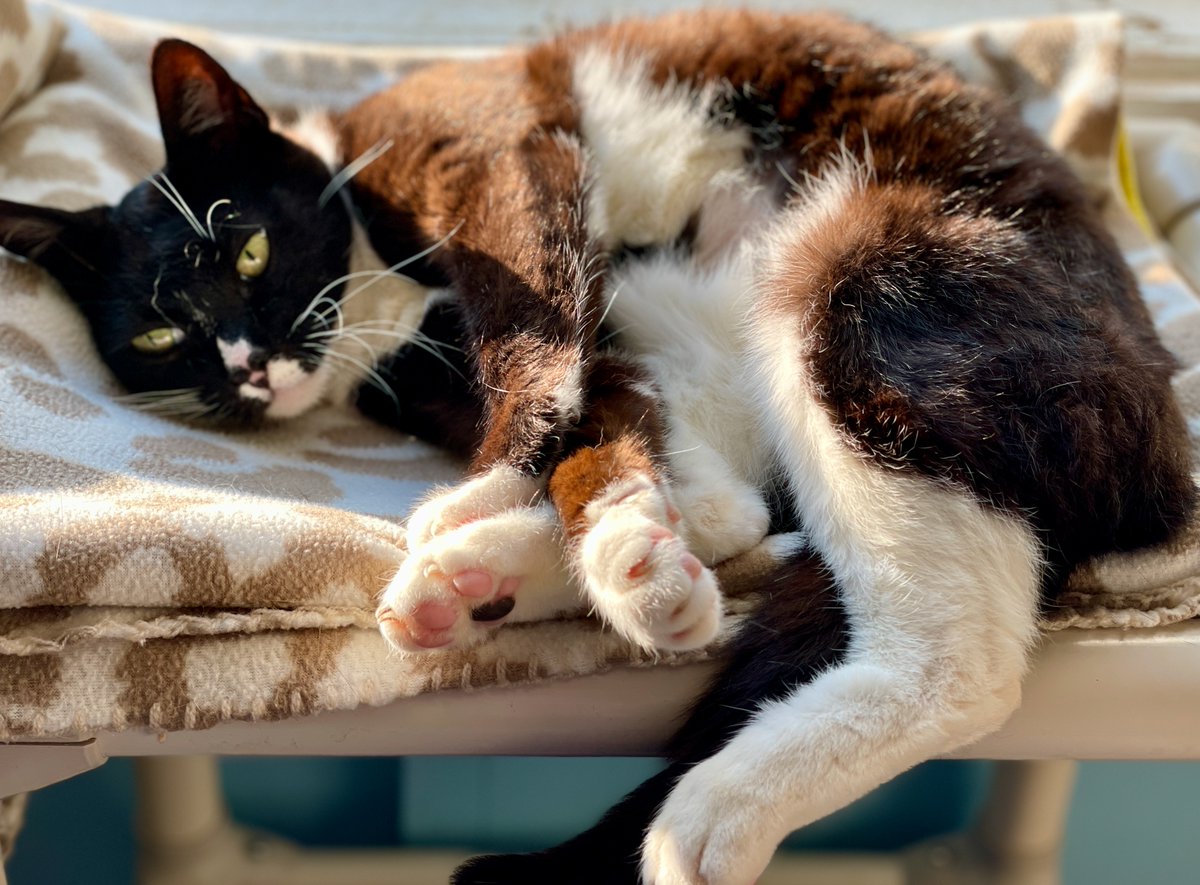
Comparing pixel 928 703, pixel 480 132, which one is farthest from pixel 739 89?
pixel 928 703

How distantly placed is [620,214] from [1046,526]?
0.65 meters

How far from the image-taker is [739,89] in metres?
1.27

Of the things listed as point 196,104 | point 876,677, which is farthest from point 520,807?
point 196,104

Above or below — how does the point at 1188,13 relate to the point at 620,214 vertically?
above

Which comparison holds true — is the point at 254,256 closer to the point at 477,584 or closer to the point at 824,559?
the point at 477,584

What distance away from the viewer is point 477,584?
837 mm

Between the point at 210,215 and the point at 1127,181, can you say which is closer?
the point at 210,215

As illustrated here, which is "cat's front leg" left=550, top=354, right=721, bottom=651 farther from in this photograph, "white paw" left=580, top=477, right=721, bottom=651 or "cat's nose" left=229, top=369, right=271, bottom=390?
"cat's nose" left=229, top=369, right=271, bottom=390

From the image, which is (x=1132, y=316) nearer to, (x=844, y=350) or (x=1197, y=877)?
(x=844, y=350)

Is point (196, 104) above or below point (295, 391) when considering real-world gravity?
above

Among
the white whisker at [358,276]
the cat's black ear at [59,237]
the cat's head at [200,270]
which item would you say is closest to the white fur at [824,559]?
the white whisker at [358,276]

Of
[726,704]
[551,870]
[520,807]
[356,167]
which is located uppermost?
[356,167]

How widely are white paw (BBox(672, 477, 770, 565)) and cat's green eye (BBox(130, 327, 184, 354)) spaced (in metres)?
0.63

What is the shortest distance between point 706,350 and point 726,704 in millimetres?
454
